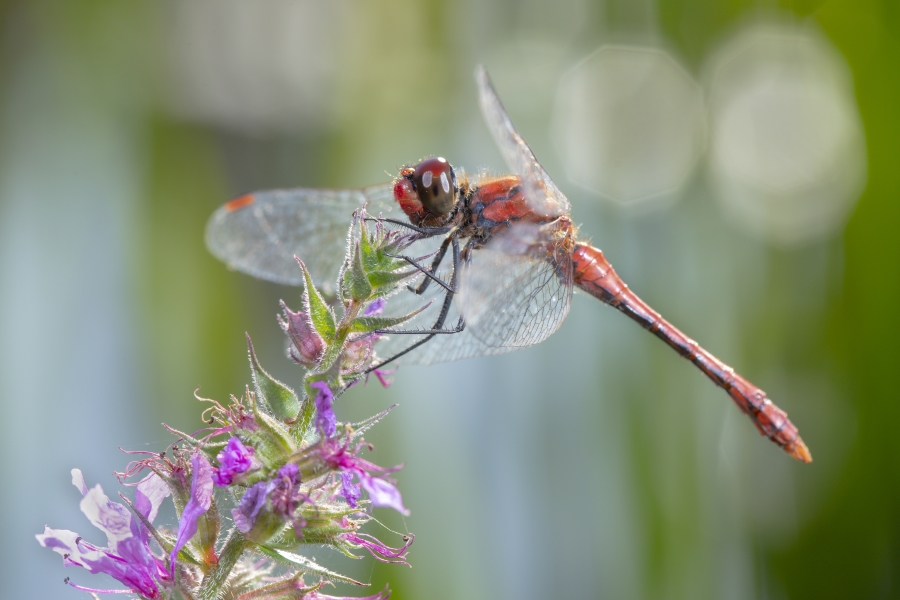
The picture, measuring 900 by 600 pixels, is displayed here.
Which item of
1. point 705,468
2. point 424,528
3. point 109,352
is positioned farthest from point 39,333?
point 705,468

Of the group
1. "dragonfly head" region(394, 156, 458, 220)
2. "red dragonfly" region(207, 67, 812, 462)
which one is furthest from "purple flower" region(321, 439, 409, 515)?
"dragonfly head" region(394, 156, 458, 220)

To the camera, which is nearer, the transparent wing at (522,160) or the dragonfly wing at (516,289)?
the dragonfly wing at (516,289)

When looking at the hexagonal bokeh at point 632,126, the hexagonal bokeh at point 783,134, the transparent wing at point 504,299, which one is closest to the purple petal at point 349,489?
the transparent wing at point 504,299

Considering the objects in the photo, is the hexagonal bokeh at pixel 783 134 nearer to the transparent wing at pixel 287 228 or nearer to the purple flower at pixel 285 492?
the transparent wing at pixel 287 228

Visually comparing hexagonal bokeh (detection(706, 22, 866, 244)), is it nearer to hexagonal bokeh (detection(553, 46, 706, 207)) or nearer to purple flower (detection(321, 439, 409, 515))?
hexagonal bokeh (detection(553, 46, 706, 207))

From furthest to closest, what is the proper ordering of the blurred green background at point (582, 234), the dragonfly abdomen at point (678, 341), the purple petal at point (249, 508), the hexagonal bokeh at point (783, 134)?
1. the hexagonal bokeh at point (783, 134)
2. the blurred green background at point (582, 234)
3. the dragonfly abdomen at point (678, 341)
4. the purple petal at point (249, 508)
